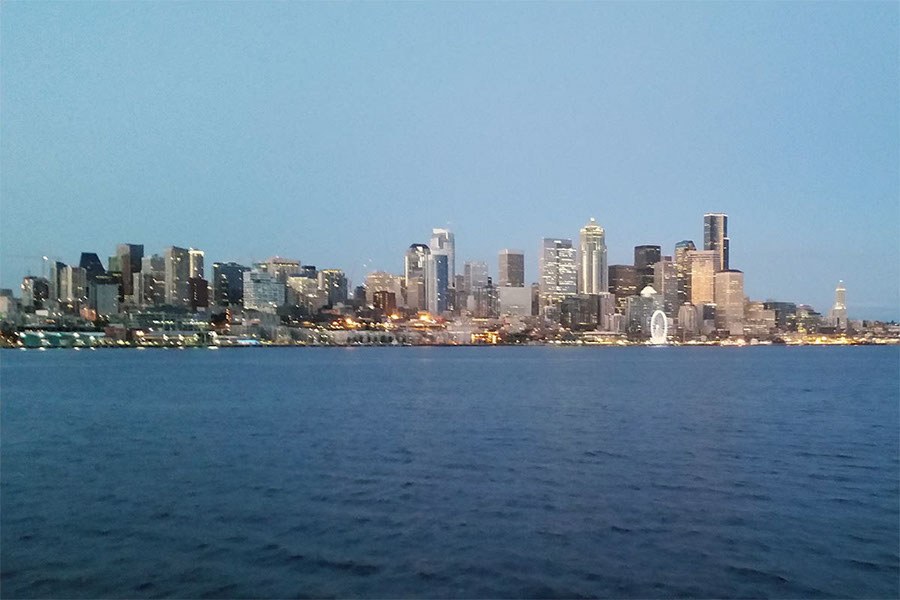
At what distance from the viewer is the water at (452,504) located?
546 inches

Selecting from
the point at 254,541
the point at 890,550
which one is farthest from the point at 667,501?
the point at 254,541

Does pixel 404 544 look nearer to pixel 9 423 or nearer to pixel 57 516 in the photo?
pixel 57 516

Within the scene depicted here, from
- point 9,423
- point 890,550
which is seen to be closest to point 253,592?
point 890,550

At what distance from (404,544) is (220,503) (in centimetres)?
646

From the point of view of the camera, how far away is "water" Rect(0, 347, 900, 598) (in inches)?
546

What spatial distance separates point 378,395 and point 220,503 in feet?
115

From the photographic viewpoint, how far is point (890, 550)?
1560 cm

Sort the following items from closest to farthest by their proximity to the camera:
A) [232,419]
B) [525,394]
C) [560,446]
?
[560,446] → [232,419] → [525,394]

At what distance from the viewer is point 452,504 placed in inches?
764

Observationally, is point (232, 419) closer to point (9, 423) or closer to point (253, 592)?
point (9, 423)

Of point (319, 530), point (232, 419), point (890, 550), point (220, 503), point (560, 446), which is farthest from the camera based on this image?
point (232, 419)

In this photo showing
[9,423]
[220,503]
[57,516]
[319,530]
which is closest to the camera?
[319,530]

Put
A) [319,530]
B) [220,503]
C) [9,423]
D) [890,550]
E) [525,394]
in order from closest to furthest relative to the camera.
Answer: [890,550] → [319,530] → [220,503] → [9,423] → [525,394]

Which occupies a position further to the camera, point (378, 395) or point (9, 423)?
point (378, 395)
